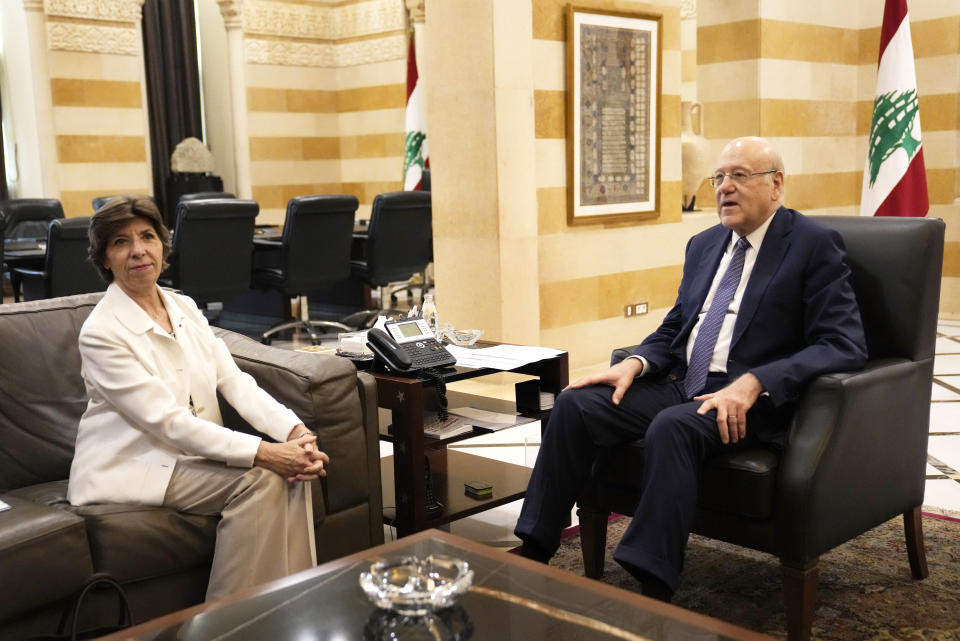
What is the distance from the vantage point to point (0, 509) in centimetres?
260

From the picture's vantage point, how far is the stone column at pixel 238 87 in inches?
488

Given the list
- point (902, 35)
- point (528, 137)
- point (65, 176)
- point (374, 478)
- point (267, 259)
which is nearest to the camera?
point (374, 478)

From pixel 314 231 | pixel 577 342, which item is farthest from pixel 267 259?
pixel 577 342

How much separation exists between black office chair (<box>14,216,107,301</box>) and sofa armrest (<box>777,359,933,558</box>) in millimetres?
4831

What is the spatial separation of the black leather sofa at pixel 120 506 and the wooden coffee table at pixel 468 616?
0.67m

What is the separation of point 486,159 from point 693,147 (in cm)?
210

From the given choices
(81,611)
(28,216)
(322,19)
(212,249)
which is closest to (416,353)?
(81,611)

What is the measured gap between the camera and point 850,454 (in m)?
2.83

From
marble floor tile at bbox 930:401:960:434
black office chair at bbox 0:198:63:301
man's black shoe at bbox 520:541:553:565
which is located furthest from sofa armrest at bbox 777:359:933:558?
black office chair at bbox 0:198:63:301

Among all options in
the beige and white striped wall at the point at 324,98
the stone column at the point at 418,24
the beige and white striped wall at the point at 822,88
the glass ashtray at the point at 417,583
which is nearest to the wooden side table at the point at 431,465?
the glass ashtray at the point at 417,583

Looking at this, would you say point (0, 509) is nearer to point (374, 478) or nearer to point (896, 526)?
point (374, 478)

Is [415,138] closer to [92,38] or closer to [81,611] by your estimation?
[92,38]

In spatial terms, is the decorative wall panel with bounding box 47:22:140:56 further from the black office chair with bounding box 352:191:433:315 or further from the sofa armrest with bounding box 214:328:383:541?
the sofa armrest with bounding box 214:328:383:541

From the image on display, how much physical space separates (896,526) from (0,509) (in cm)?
296
